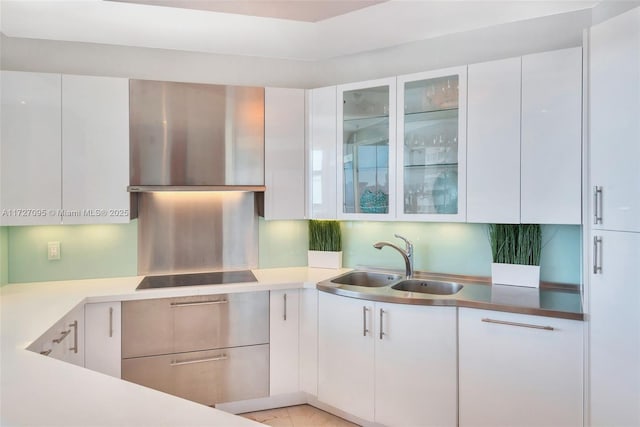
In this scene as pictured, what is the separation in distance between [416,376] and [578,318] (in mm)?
884

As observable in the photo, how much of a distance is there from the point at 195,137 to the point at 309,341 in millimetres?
1587

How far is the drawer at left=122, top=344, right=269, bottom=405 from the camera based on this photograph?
2.44 m

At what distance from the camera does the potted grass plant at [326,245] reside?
314 cm

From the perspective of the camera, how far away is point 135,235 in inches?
114

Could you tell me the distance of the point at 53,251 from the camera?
274 centimetres

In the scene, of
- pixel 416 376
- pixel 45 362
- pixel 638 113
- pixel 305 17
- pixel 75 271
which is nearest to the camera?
pixel 45 362

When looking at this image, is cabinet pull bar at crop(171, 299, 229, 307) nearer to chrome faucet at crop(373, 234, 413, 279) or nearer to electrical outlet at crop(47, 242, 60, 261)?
electrical outlet at crop(47, 242, 60, 261)

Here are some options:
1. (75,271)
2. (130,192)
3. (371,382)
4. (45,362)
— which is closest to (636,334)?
(371,382)

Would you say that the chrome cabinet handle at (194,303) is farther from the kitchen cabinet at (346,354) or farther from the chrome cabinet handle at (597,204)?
the chrome cabinet handle at (597,204)

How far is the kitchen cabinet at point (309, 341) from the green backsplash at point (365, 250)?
65 centimetres

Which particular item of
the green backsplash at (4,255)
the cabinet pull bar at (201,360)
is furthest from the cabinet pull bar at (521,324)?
Answer: the green backsplash at (4,255)

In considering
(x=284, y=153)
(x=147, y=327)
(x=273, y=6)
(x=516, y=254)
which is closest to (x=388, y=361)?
(x=516, y=254)

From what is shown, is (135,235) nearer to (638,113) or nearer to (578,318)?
(578,318)

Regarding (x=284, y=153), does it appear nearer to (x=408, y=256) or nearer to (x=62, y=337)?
(x=408, y=256)
